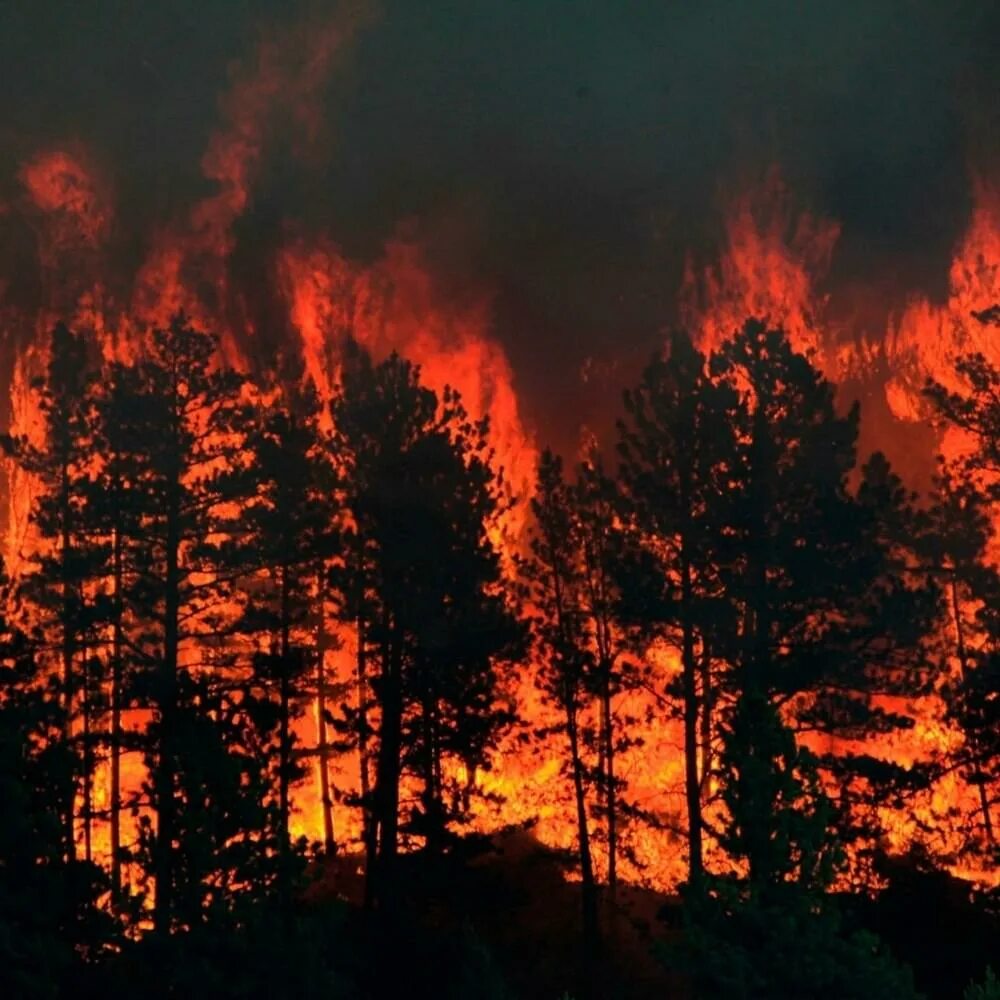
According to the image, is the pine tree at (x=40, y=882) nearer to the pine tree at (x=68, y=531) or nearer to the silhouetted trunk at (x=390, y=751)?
the pine tree at (x=68, y=531)

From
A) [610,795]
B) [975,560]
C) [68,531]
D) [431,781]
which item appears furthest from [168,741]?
[975,560]

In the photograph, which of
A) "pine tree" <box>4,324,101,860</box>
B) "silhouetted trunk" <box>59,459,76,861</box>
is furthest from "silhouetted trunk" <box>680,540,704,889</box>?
"silhouetted trunk" <box>59,459,76,861</box>

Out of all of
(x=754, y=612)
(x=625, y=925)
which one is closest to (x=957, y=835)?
(x=625, y=925)

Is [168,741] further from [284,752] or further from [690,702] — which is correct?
[690,702]

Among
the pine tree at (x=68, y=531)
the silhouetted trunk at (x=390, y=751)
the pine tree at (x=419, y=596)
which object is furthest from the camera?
the pine tree at (x=68, y=531)

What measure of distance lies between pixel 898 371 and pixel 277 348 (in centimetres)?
2711

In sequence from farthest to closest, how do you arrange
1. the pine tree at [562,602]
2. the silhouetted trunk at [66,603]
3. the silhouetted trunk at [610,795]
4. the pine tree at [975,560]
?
the silhouetted trunk at [610,795] → the pine tree at [562,602] → the silhouetted trunk at [66,603] → the pine tree at [975,560]

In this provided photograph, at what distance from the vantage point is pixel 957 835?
28.1 metres

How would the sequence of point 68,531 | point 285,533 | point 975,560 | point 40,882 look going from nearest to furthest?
point 40,882
point 68,531
point 285,533
point 975,560

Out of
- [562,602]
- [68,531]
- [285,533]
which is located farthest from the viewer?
[562,602]

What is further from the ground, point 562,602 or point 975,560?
point 975,560

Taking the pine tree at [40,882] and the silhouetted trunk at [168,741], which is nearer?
the pine tree at [40,882]

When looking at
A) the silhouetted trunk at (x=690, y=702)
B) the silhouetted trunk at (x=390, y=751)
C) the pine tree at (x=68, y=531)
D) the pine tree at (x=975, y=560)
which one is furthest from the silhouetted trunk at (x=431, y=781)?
the pine tree at (x=975, y=560)

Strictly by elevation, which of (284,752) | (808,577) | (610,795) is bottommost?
(610,795)
